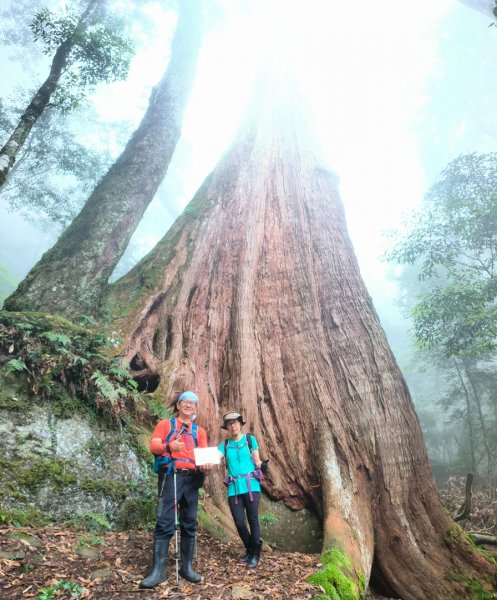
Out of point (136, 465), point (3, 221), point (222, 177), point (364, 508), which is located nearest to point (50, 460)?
point (136, 465)

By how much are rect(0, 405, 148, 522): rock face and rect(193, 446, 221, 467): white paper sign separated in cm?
156

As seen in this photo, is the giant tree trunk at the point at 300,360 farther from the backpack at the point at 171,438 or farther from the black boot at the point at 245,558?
the backpack at the point at 171,438

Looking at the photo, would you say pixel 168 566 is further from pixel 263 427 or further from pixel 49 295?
pixel 49 295

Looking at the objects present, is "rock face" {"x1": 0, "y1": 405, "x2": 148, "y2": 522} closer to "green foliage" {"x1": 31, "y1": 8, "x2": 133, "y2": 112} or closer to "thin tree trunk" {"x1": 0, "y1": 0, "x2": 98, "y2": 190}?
"thin tree trunk" {"x1": 0, "y1": 0, "x2": 98, "y2": 190}

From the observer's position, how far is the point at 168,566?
12.5 ft

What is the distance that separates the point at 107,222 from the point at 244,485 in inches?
250

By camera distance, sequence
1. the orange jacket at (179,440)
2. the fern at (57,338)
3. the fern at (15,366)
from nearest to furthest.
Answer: the orange jacket at (179,440) < the fern at (15,366) < the fern at (57,338)

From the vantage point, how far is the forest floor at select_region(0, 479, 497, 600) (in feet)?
10.2

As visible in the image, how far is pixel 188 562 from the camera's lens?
361cm

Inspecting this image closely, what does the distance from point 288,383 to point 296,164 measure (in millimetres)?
6388

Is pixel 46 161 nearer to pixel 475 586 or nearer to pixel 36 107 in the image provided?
pixel 36 107

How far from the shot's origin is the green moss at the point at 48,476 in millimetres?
4141

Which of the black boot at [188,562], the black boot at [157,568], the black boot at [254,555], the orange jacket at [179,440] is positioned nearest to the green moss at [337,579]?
the black boot at [254,555]

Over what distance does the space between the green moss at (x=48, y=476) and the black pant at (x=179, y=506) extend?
129 centimetres
